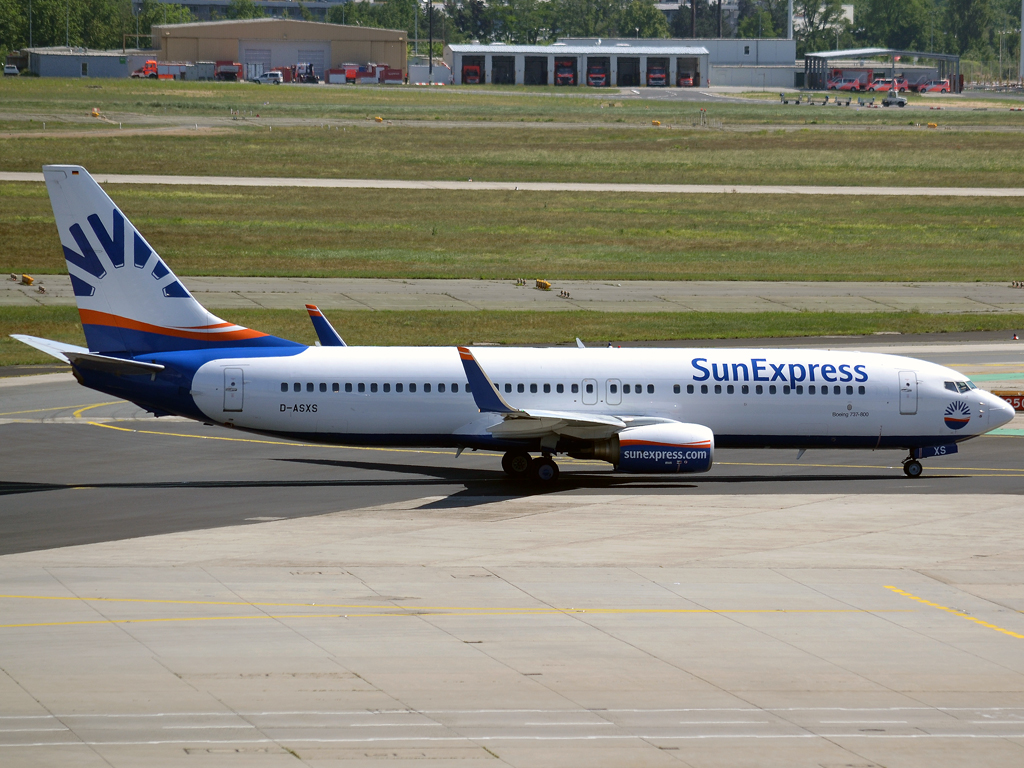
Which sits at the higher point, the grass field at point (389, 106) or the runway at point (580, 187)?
the grass field at point (389, 106)

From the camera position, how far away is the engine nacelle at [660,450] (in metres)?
36.3

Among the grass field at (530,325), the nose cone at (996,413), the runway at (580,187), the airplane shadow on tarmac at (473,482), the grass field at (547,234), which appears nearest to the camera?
the airplane shadow on tarmac at (473,482)

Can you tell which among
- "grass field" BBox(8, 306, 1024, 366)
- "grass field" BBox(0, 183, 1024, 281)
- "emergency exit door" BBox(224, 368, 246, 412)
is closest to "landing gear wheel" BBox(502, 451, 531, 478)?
"emergency exit door" BBox(224, 368, 246, 412)

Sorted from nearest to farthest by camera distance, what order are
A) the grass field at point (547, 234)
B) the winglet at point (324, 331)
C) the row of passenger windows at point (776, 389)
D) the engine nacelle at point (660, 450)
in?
the engine nacelle at point (660, 450), the row of passenger windows at point (776, 389), the winglet at point (324, 331), the grass field at point (547, 234)

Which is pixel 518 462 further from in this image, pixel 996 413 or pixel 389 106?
pixel 389 106

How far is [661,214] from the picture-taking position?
3718 inches

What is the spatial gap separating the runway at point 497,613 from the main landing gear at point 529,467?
0.57 m

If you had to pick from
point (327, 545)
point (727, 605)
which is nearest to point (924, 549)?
point (727, 605)

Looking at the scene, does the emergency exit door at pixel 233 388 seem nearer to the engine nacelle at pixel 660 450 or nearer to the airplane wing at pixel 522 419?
the airplane wing at pixel 522 419

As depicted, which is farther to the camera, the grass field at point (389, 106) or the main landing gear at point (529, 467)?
the grass field at point (389, 106)

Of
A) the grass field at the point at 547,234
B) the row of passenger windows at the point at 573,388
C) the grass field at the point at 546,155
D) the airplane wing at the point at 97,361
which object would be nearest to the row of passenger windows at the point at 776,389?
the row of passenger windows at the point at 573,388

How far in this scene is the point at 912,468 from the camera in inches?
1580

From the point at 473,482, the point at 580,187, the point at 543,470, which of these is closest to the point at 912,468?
the point at 543,470

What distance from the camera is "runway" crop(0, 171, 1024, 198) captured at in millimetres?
101938
